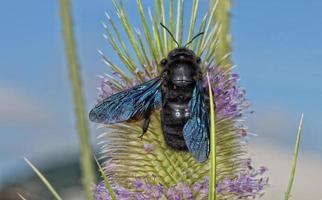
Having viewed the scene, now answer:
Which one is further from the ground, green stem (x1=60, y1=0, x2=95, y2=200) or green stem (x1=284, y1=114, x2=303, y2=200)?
green stem (x1=60, y1=0, x2=95, y2=200)

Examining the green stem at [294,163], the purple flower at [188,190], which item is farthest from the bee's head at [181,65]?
the green stem at [294,163]

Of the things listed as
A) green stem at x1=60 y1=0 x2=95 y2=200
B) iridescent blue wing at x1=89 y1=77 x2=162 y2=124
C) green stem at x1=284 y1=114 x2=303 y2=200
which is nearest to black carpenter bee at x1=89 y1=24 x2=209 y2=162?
iridescent blue wing at x1=89 y1=77 x2=162 y2=124

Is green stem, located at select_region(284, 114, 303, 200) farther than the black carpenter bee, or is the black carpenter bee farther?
the black carpenter bee

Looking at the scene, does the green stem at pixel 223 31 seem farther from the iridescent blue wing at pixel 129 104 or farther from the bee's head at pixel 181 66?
the iridescent blue wing at pixel 129 104

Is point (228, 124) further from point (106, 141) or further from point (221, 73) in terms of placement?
point (106, 141)

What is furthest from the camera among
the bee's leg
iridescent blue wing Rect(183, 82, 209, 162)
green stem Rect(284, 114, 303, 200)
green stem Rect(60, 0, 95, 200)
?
the bee's leg

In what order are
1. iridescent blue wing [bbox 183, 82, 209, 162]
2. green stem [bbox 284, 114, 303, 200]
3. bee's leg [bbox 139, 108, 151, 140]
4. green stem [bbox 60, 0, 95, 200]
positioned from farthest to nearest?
1. bee's leg [bbox 139, 108, 151, 140]
2. iridescent blue wing [bbox 183, 82, 209, 162]
3. green stem [bbox 284, 114, 303, 200]
4. green stem [bbox 60, 0, 95, 200]

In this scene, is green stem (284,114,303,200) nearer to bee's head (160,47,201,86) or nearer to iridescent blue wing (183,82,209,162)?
iridescent blue wing (183,82,209,162)

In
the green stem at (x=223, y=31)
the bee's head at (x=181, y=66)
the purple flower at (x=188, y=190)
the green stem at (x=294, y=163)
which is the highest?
the green stem at (x=223, y=31)
